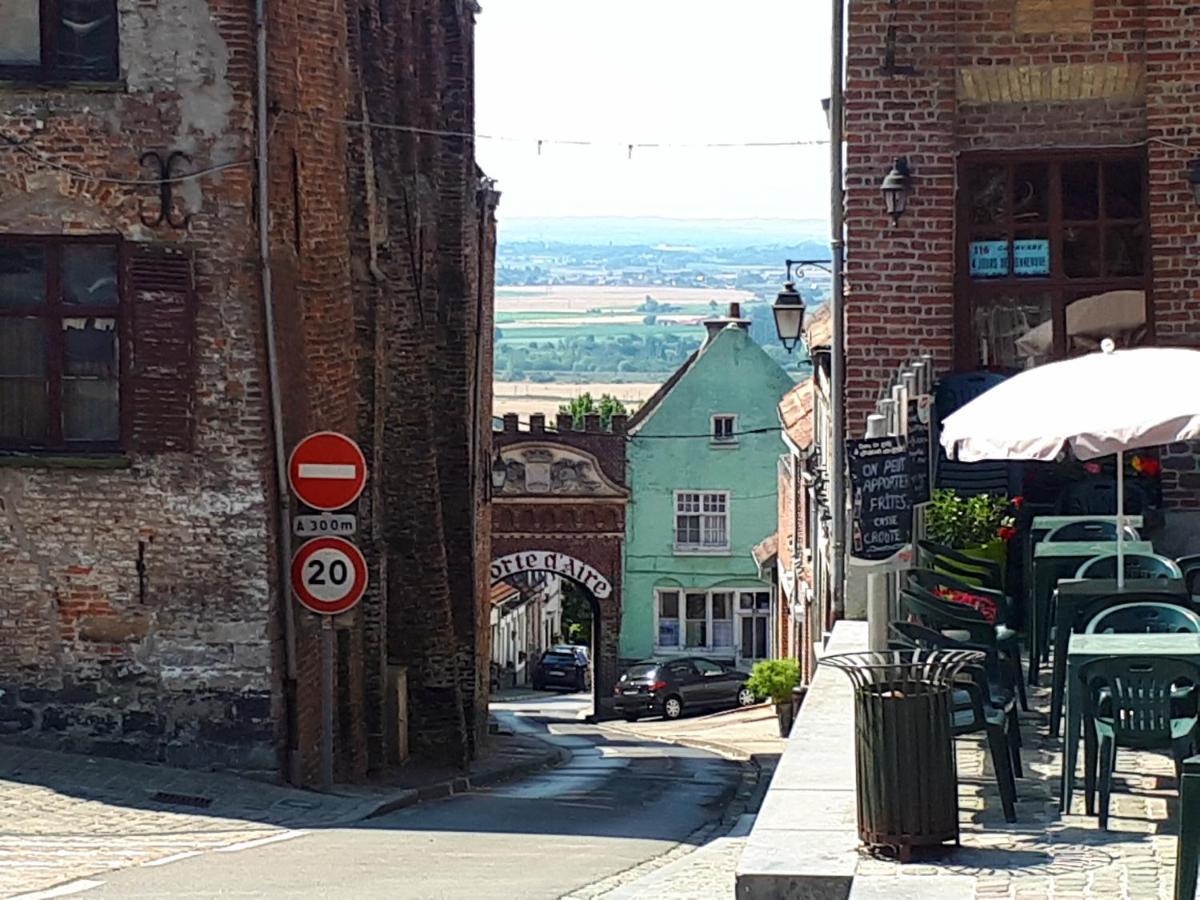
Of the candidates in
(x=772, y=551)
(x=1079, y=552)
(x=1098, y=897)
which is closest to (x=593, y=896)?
(x=1098, y=897)

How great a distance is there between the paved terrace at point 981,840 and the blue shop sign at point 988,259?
7377 mm

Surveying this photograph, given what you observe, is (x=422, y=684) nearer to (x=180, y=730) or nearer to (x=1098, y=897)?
(x=180, y=730)

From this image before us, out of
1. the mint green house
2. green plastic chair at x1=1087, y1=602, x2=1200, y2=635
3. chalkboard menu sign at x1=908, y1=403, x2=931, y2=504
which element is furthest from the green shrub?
the mint green house

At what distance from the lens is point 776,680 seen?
33438 mm

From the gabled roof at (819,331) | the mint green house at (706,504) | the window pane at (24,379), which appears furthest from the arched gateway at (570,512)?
the window pane at (24,379)

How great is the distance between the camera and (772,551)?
2180 inches

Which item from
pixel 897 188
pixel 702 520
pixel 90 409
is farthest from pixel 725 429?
pixel 90 409

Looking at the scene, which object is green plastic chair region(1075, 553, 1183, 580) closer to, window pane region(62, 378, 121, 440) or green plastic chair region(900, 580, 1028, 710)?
green plastic chair region(900, 580, 1028, 710)

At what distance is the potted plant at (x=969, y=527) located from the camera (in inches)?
616

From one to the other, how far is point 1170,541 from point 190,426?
25.4 feet

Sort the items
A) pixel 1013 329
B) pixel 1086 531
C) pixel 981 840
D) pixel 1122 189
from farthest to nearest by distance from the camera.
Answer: pixel 1013 329 → pixel 1122 189 → pixel 1086 531 → pixel 981 840

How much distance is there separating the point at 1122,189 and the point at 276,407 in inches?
283

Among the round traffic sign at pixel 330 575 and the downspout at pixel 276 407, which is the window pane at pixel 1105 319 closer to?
the round traffic sign at pixel 330 575

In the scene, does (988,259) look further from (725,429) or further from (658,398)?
(725,429)
